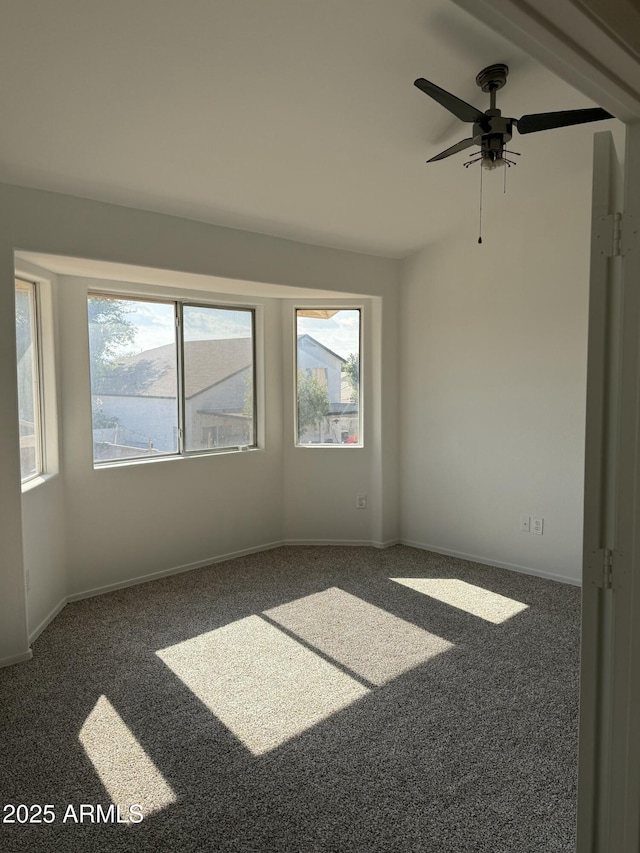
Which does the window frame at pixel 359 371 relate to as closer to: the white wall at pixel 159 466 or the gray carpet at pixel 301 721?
the white wall at pixel 159 466

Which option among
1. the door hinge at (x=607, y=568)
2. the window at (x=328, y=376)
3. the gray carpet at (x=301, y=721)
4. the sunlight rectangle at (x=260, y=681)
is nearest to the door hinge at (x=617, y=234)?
the door hinge at (x=607, y=568)

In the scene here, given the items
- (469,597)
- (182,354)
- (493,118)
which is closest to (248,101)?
(493,118)

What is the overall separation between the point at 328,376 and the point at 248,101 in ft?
9.24

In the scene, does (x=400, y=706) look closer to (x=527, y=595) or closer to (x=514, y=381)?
(x=527, y=595)

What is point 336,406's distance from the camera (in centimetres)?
536

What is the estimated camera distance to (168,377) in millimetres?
4676

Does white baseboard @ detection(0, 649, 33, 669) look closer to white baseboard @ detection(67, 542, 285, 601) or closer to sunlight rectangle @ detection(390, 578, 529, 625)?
white baseboard @ detection(67, 542, 285, 601)

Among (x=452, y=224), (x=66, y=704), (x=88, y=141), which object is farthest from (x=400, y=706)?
(x=452, y=224)

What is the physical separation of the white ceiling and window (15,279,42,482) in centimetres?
83

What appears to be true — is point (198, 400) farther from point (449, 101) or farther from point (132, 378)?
point (449, 101)

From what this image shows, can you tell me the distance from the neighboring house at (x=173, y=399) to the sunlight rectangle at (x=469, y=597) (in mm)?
1920

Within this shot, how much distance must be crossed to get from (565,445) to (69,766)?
142 inches

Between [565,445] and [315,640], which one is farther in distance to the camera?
[565,445]

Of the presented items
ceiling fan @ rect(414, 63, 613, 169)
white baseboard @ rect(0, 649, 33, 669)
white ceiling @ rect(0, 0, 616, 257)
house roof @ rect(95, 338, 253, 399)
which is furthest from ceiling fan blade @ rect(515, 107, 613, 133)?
white baseboard @ rect(0, 649, 33, 669)
